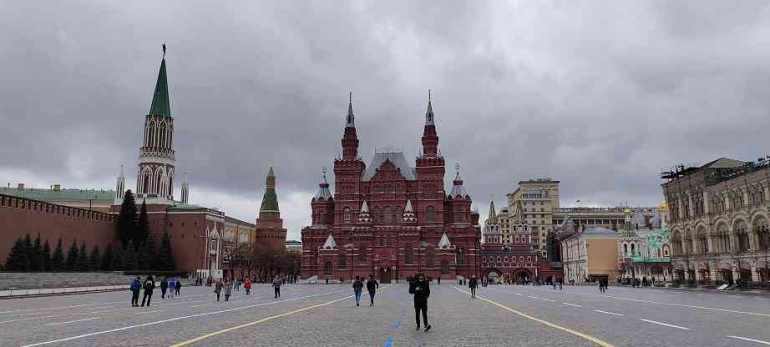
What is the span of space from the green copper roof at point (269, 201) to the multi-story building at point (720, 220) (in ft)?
318

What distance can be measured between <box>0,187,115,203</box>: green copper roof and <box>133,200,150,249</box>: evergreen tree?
36.0 metres

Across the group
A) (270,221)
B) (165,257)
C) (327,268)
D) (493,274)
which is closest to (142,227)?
(165,257)

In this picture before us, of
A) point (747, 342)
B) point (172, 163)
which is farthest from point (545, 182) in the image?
point (747, 342)

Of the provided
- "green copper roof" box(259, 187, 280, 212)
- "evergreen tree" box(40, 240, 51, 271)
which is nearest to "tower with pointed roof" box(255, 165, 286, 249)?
"green copper roof" box(259, 187, 280, 212)

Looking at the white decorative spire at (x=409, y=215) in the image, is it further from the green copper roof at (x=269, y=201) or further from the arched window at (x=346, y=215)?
the green copper roof at (x=269, y=201)

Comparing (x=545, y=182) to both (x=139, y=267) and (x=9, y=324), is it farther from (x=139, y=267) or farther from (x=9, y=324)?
(x=9, y=324)

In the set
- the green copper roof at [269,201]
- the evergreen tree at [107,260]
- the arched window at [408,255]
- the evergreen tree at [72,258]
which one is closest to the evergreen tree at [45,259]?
the evergreen tree at [72,258]

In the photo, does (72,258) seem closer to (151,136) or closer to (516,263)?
(151,136)

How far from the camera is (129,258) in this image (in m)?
77.6

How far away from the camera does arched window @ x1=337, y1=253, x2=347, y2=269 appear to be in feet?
322

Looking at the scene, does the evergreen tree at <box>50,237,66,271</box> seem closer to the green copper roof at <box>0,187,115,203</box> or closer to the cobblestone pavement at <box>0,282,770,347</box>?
the cobblestone pavement at <box>0,282,770,347</box>

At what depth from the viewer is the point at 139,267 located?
3140 inches

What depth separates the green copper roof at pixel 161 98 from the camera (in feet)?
342

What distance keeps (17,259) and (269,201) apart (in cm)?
8529
